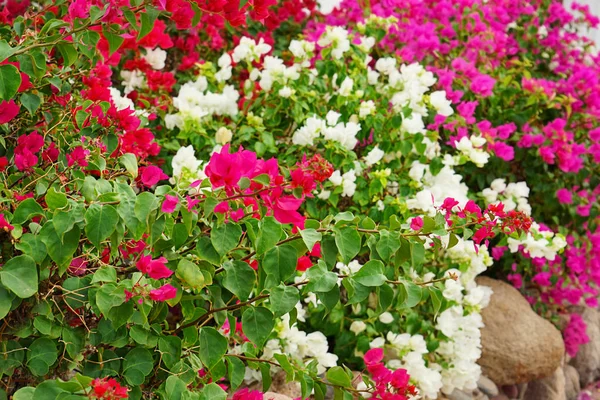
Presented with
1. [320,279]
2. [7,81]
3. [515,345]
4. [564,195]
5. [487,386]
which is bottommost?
[487,386]

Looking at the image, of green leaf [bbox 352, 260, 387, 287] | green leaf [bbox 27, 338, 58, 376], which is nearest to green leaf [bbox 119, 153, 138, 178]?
green leaf [bbox 27, 338, 58, 376]

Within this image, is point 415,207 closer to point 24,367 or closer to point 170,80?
point 170,80

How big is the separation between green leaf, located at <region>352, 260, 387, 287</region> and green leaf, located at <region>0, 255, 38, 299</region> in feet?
1.60

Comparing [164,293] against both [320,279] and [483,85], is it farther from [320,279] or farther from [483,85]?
[483,85]

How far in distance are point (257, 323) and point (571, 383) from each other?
258 cm

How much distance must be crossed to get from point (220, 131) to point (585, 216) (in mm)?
1861

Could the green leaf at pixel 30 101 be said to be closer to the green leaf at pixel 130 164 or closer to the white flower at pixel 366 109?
the green leaf at pixel 130 164

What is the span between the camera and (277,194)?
109cm

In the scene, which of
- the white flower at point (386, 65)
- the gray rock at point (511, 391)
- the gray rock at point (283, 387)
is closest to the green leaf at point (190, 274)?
the gray rock at point (283, 387)

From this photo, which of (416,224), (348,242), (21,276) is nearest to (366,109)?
(416,224)

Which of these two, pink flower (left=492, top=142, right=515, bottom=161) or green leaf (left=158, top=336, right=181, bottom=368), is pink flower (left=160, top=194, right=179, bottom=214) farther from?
pink flower (left=492, top=142, right=515, bottom=161)

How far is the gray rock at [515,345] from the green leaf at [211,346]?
5.82 feet

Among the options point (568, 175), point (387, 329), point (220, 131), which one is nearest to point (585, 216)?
point (568, 175)

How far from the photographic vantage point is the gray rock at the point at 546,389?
3027 millimetres
